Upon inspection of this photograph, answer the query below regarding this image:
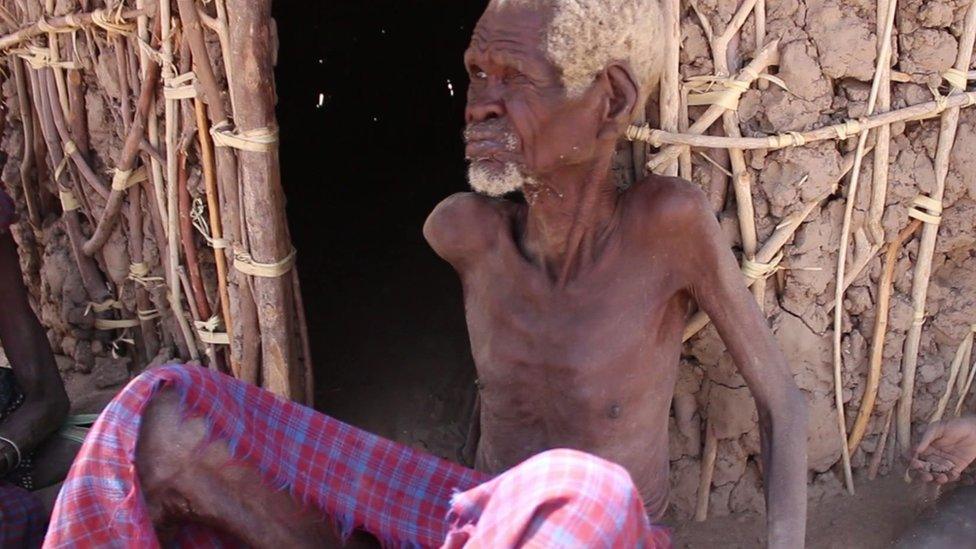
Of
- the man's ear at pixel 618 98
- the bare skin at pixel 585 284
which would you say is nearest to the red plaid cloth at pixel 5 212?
the bare skin at pixel 585 284

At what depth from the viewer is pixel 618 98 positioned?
1.67m

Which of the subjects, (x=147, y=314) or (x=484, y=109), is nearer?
(x=484, y=109)

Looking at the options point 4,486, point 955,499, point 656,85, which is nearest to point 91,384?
point 4,486

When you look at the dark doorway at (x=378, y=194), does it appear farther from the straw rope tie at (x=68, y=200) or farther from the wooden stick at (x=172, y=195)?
the straw rope tie at (x=68, y=200)

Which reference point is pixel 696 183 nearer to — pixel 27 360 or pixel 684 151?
pixel 684 151

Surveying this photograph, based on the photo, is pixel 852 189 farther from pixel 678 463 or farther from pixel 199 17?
pixel 199 17

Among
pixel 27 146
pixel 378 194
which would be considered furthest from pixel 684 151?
pixel 378 194

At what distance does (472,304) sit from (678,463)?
668 mm

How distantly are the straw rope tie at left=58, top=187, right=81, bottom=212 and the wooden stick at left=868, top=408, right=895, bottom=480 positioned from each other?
211 centimetres

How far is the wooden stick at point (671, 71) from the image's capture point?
6.01 feet

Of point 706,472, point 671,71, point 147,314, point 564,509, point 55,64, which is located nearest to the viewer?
point 564,509

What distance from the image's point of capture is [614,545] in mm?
1248

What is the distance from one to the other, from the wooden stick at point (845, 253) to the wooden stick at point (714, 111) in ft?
0.69

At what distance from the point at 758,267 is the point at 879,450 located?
609mm
